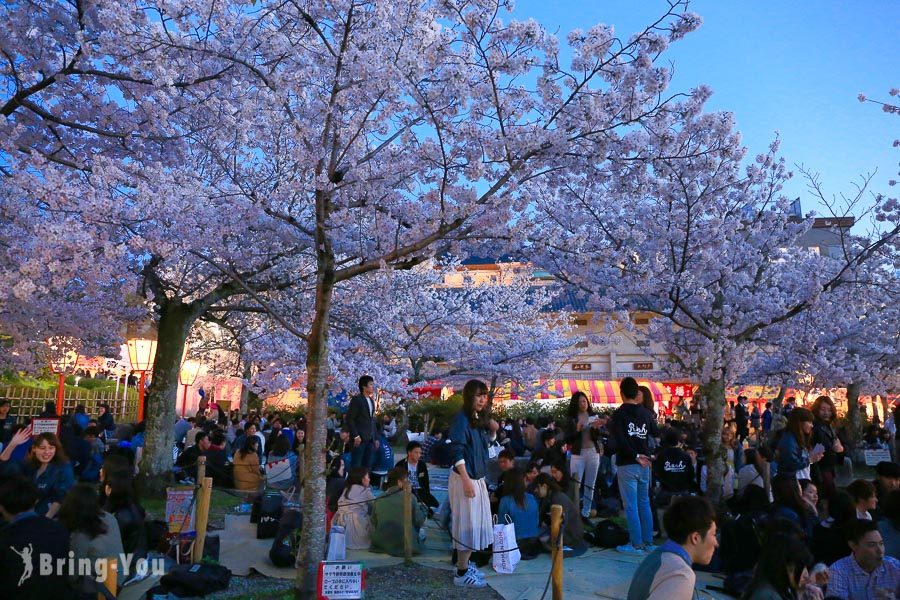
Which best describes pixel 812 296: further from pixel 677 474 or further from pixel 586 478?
pixel 586 478

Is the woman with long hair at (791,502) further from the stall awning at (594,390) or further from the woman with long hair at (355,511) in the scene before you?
the stall awning at (594,390)

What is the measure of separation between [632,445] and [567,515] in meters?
1.14

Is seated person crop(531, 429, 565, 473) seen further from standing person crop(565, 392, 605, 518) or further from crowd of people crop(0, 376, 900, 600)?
standing person crop(565, 392, 605, 518)

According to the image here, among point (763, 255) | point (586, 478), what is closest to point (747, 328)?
point (763, 255)

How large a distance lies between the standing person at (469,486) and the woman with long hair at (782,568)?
3258 millimetres

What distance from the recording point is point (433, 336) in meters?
23.5

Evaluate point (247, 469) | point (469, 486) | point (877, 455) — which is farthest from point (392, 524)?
point (877, 455)

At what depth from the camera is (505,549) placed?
691cm

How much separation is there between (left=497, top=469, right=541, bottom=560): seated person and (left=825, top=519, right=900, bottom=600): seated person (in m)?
3.64

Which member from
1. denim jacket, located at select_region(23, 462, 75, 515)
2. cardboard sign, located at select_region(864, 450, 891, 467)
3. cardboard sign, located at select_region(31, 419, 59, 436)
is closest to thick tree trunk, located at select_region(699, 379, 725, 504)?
→ cardboard sign, located at select_region(864, 450, 891, 467)

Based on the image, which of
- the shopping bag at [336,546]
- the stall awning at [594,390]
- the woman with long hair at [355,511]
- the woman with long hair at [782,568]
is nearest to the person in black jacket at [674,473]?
the woman with long hair at [355,511]

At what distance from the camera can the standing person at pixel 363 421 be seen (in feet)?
29.4

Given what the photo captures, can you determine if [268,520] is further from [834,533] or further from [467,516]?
[834,533]

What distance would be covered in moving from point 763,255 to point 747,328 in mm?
2229
